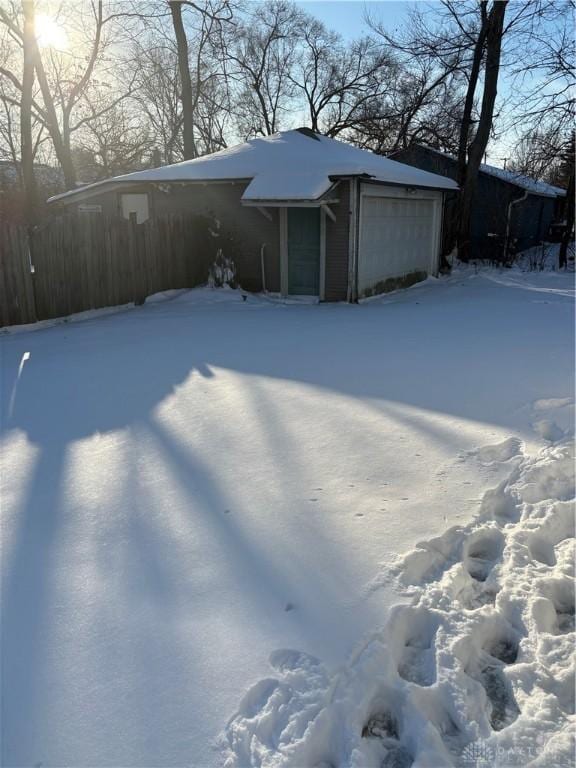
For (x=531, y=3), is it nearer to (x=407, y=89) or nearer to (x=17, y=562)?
(x=407, y=89)

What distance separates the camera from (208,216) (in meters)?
12.2

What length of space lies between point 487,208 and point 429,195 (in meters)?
6.94

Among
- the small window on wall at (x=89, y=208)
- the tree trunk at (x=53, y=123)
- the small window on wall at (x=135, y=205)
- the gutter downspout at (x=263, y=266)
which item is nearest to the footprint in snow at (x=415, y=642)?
the gutter downspout at (x=263, y=266)

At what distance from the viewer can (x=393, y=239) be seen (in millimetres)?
12898

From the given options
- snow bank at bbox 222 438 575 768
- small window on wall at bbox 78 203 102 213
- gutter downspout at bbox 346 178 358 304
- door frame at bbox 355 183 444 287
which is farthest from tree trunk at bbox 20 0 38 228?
snow bank at bbox 222 438 575 768

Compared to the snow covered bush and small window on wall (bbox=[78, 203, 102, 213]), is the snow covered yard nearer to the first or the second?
the snow covered bush

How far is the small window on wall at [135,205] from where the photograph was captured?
43.7ft

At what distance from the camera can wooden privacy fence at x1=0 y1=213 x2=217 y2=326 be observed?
341 inches

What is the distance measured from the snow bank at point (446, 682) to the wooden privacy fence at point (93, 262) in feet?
26.0

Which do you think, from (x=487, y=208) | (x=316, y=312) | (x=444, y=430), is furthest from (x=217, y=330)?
(x=487, y=208)

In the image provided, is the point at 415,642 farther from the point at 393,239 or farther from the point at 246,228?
the point at 393,239

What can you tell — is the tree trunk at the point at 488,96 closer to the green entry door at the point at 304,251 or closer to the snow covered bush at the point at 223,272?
the green entry door at the point at 304,251

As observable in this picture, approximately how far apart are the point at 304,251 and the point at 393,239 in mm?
2545

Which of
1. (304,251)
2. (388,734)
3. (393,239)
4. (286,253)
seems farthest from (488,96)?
(388,734)
